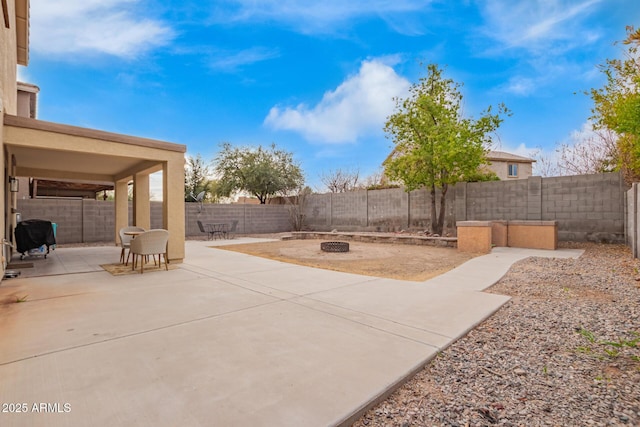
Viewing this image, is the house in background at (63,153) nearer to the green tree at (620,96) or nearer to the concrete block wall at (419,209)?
the concrete block wall at (419,209)

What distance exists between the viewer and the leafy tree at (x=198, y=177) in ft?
72.8

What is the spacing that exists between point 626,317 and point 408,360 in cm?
272

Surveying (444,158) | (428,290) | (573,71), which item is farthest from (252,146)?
(428,290)

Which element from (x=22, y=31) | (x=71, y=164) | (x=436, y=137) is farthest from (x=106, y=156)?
(x=436, y=137)

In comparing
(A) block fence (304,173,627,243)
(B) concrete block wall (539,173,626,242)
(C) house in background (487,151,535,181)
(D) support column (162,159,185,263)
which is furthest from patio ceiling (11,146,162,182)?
(C) house in background (487,151,535,181)

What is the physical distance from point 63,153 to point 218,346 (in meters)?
6.43

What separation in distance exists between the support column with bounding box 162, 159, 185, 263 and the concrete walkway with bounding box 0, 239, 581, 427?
6.21 feet

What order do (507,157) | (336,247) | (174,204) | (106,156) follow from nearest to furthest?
1. (106,156)
2. (174,204)
3. (336,247)
4. (507,157)

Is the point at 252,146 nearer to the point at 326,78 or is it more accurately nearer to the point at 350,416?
the point at 326,78

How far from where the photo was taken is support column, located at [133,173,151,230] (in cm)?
935

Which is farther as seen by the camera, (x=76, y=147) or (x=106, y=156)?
(x=106, y=156)

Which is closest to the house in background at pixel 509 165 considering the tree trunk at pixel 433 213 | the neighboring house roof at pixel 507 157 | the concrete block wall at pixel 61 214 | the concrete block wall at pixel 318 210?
the neighboring house roof at pixel 507 157

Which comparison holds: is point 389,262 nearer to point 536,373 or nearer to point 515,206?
point 536,373

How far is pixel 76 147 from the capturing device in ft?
18.2
